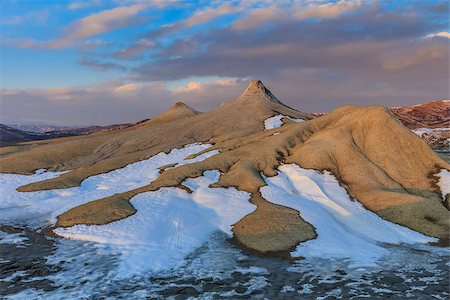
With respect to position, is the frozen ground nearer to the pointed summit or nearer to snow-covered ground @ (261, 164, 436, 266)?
snow-covered ground @ (261, 164, 436, 266)

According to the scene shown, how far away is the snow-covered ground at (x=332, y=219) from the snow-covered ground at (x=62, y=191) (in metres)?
17.8

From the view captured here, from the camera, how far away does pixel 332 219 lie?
37.2 metres

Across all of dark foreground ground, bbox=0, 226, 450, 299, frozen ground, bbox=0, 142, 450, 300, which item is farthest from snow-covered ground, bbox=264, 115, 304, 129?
dark foreground ground, bbox=0, 226, 450, 299

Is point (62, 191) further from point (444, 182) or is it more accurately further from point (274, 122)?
point (274, 122)

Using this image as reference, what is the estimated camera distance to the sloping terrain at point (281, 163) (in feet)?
116

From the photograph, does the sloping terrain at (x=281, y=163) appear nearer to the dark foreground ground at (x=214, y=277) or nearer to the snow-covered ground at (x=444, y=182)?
the snow-covered ground at (x=444, y=182)

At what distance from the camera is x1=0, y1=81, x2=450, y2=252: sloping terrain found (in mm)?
35438

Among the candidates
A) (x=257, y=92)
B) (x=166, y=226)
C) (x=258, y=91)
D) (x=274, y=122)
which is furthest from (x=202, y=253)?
(x=258, y=91)

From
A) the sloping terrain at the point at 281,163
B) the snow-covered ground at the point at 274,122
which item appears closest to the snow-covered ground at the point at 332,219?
the sloping terrain at the point at 281,163

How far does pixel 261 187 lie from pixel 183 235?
15824 mm

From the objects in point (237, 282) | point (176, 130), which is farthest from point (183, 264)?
point (176, 130)

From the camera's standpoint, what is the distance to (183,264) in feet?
85.9

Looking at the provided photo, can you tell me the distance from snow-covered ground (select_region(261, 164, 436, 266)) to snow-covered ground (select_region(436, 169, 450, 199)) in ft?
45.6

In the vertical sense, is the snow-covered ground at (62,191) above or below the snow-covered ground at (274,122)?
below
